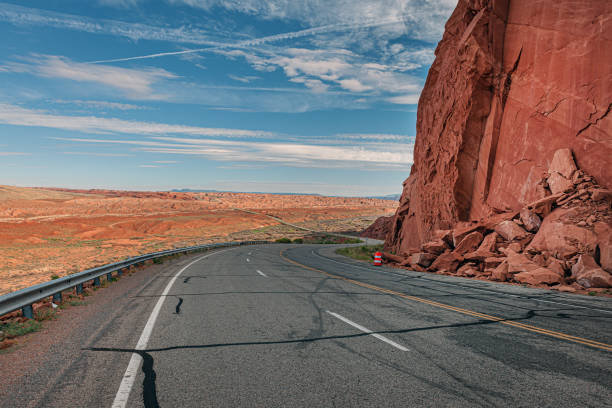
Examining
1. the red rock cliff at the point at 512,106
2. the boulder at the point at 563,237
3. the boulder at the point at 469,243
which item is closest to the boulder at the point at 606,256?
the boulder at the point at 563,237

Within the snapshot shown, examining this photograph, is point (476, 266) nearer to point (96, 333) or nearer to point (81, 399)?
point (96, 333)

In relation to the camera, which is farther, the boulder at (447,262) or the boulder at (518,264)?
the boulder at (447,262)

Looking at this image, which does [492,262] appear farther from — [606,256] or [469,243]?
[606,256]

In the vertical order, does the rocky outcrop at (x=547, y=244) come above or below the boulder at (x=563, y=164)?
below

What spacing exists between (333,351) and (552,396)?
2.65 metres

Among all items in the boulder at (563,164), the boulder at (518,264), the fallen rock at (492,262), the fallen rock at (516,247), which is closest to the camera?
the boulder at (518,264)

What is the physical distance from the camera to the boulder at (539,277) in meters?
13.1

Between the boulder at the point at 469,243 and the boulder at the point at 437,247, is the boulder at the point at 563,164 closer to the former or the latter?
the boulder at the point at 469,243

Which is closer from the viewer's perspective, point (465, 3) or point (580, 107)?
point (580, 107)

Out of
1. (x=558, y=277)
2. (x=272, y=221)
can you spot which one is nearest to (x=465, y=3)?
(x=558, y=277)

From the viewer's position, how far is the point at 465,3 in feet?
82.9

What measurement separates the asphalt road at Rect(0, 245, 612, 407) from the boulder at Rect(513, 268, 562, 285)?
329 centimetres

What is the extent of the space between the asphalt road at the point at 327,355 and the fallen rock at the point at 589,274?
9.16 feet

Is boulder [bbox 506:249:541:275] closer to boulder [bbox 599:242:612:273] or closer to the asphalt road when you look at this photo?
boulder [bbox 599:242:612:273]
